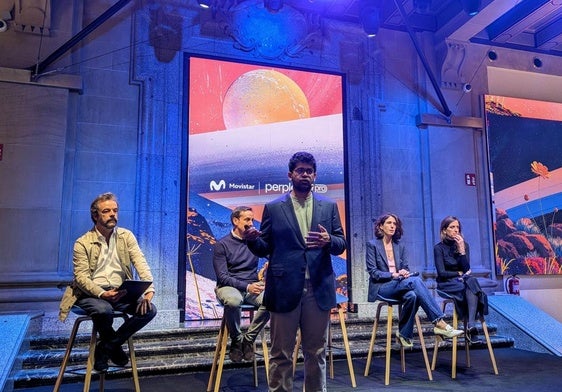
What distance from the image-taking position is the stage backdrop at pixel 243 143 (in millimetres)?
5715

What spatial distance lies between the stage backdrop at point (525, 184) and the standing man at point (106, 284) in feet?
17.5

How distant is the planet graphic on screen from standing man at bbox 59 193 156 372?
3077 mm

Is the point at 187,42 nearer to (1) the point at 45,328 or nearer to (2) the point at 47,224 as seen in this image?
(2) the point at 47,224

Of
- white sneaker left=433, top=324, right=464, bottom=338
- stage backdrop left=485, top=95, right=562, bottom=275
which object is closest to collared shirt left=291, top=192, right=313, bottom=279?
white sneaker left=433, top=324, right=464, bottom=338

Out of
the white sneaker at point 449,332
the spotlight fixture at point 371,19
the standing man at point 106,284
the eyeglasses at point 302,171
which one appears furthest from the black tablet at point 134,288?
the spotlight fixture at point 371,19

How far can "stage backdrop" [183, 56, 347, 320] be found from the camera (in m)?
5.71

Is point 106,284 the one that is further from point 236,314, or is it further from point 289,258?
point 289,258

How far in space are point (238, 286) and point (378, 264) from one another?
4.11ft

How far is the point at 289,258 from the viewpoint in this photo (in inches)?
95.4

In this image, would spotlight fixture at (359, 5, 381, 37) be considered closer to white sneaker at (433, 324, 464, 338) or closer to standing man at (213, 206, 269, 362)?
standing man at (213, 206, 269, 362)

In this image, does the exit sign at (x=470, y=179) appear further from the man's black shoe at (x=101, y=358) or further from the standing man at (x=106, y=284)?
the man's black shoe at (x=101, y=358)

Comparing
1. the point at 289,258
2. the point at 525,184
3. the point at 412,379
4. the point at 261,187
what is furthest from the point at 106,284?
the point at 525,184

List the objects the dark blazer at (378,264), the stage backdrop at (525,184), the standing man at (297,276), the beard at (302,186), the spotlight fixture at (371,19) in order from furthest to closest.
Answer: the stage backdrop at (525,184), the spotlight fixture at (371,19), the dark blazer at (378,264), the beard at (302,186), the standing man at (297,276)

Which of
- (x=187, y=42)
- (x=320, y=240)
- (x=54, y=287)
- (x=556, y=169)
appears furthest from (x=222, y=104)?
(x=556, y=169)
